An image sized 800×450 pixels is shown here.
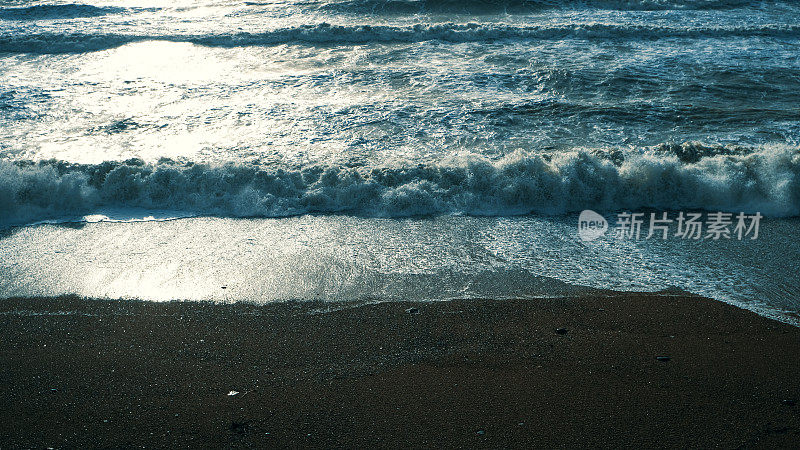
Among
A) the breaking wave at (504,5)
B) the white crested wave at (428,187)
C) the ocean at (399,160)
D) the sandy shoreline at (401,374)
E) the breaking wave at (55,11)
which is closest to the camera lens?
the sandy shoreline at (401,374)

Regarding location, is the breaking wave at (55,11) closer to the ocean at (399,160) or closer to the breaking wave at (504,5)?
the ocean at (399,160)

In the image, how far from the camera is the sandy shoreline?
2.90 metres

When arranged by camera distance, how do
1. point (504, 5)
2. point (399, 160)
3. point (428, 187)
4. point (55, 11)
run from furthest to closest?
point (55, 11), point (504, 5), point (399, 160), point (428, 187)

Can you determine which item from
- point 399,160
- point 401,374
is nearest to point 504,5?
point 399,160

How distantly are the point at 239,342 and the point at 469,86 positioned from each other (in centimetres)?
588

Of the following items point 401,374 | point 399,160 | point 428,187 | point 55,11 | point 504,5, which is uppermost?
point 55,11

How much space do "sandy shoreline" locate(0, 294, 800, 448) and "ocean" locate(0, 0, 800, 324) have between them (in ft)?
0.90

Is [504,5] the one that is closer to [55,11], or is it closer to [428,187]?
[428,187]

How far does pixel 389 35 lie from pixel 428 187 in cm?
652

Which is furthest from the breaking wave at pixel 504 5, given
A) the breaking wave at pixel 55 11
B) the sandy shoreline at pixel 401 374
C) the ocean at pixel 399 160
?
the sandy shoreline at pixel 401 374

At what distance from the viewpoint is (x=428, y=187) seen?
5461mm

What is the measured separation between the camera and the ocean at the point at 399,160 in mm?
4312

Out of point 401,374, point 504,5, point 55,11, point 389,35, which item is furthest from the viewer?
point 55,11

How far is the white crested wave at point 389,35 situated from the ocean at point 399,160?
61 mm
